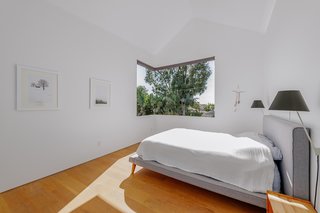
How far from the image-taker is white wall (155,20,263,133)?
3.31 metres

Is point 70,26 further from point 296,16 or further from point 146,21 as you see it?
point 296,16

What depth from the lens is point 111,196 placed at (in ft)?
6.07

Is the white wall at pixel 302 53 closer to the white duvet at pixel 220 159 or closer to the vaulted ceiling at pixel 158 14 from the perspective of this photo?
the white duvet at pixel 220 159

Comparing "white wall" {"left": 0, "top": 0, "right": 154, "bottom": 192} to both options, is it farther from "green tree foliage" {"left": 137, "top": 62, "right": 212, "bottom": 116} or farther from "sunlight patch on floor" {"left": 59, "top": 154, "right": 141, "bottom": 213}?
"green tree foliage" {"left": 137, "top": 62, "right": 212, "bottom": 116}

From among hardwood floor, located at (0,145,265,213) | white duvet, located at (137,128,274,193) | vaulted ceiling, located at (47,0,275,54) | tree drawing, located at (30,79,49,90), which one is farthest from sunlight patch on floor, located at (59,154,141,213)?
vaulted ceiling, located at (47,0,275,54)

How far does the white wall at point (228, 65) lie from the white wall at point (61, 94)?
1997 millimetres

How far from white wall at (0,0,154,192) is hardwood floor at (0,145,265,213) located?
0.35 meters

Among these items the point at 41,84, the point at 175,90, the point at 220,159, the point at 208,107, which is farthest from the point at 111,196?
the point at 175,90

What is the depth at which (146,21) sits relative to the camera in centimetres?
358

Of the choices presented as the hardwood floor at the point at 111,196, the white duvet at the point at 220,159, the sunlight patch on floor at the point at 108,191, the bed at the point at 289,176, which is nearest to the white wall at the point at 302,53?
the bed at the point at 289,176

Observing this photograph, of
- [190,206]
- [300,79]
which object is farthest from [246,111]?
[190,206]

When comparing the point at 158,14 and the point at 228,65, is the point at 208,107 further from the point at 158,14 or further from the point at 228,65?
the point at 158,14

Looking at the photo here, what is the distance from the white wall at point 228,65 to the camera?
10.9 feet

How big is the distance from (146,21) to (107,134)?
302 cm
